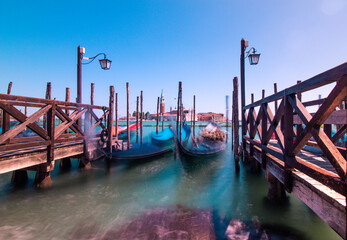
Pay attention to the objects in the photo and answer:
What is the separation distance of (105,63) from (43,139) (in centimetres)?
284

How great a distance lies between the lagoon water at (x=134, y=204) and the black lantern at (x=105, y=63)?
3715 mm

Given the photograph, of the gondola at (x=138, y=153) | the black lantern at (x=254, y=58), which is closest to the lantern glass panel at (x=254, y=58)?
the black lantern at (x=254, y=58)

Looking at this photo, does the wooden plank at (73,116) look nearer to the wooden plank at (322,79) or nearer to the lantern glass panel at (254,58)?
the wooden plank at (322,79)

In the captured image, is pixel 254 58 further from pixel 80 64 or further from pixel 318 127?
pixel 80 64

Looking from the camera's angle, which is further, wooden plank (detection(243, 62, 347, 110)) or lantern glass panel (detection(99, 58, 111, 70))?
lantern glass panel (detection(99, 58, 111, 70))

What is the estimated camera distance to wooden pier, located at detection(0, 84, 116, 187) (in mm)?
3466

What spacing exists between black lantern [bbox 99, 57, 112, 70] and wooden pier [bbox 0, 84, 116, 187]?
4.57 ft

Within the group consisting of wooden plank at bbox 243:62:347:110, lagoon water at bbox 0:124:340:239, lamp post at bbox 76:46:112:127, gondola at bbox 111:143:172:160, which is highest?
lamp post at bbox 76:46:112:127

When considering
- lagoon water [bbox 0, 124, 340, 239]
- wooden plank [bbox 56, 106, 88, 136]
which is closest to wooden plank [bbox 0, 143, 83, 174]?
wooden plank [bbox 56, 106, 88, 136]

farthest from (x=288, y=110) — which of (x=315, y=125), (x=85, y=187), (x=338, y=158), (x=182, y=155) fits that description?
(x=182, y=155)

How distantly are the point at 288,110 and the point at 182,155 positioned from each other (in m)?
6.84

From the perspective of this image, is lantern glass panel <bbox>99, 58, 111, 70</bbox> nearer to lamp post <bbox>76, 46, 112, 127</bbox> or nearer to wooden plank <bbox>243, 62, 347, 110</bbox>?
lamp post <bbox>76, 46, 112, 127</bbox>

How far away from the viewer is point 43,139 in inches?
189

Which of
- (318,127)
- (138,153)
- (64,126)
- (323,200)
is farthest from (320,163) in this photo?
(138,153)
